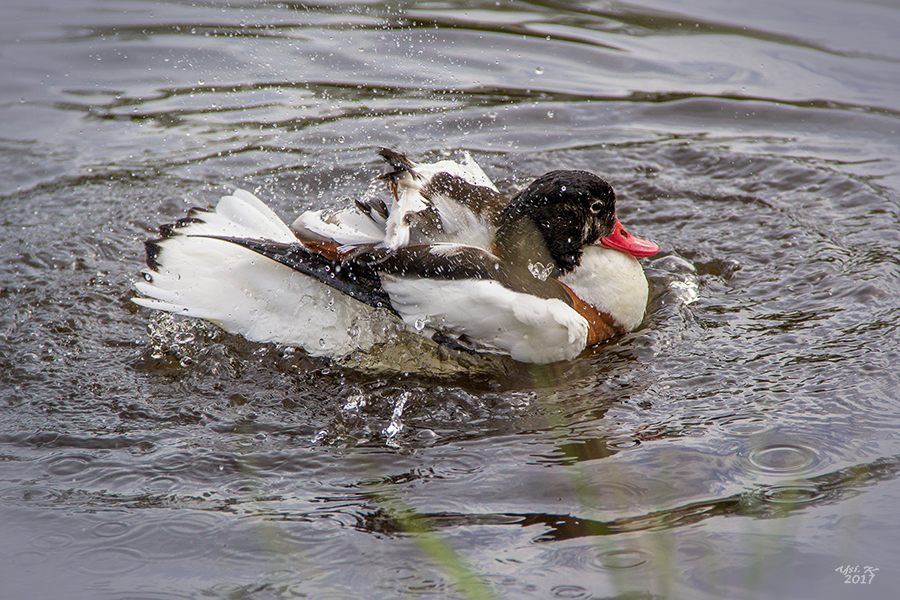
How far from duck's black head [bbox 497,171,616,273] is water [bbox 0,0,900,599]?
0.62 metres

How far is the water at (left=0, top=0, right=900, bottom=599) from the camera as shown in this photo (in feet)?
10.1

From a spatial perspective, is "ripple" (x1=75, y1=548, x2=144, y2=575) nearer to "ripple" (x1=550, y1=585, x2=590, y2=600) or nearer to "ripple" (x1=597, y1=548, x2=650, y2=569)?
"ripple" (x1=550, y1=585, x2=590, y2=600)

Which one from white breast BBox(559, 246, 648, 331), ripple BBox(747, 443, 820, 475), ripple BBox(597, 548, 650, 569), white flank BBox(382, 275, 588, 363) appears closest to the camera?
ripple BBox(597, 548, 650, 569)

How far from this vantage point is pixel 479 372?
4.31 m

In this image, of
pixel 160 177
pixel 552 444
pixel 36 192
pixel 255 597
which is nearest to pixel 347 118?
pixel 160 177

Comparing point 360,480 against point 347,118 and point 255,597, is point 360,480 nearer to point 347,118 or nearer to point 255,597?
point 255,597

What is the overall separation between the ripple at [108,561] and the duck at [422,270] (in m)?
1.47

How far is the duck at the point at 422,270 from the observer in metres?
4.00

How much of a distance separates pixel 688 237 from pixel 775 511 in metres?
2.58

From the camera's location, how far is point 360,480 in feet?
11.3

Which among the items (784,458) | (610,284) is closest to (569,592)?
(784,458)

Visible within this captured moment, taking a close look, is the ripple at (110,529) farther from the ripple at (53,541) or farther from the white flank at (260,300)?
the white flank at (260,300)
